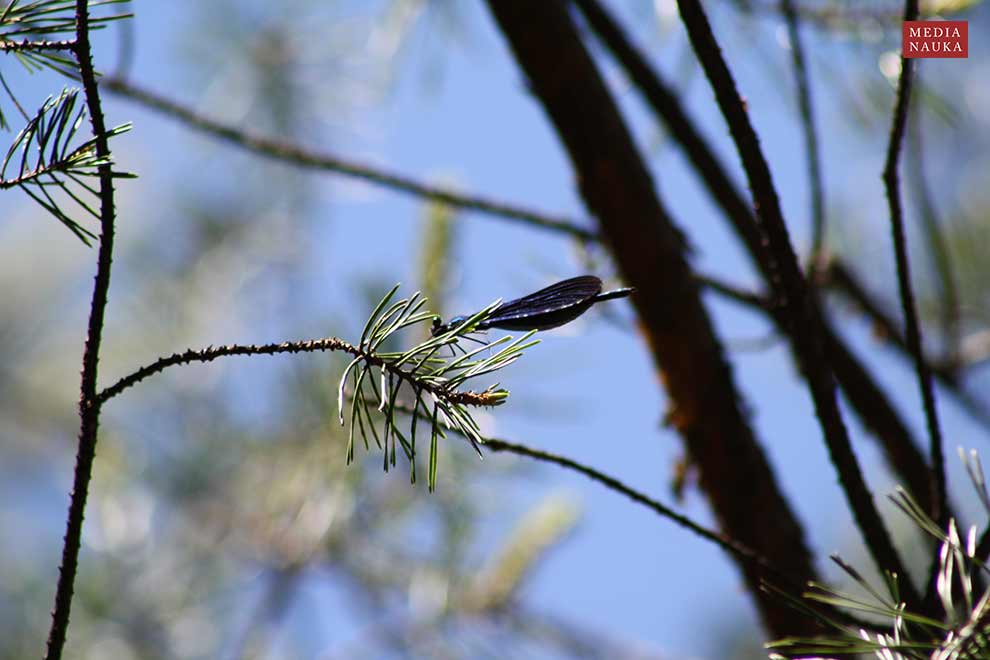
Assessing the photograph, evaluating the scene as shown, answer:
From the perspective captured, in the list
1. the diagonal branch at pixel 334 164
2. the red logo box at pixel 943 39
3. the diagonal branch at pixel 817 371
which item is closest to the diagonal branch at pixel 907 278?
the diagonal branch at pixel 817 371

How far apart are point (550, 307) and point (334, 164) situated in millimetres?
503

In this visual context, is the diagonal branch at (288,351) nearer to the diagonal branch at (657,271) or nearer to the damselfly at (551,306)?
the damselfly at (551,306)

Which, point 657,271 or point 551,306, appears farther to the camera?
point 657,271

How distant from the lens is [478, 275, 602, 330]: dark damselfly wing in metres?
0.32

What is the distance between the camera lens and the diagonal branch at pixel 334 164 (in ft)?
2.52

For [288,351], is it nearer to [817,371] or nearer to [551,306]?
[551,306]

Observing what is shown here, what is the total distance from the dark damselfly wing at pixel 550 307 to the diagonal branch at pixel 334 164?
43cm

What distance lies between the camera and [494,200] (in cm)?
83

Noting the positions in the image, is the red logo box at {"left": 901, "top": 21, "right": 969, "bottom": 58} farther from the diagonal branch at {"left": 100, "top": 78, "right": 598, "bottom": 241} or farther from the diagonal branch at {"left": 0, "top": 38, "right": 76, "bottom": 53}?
the diagonal branch at {"left": 0, "top": 38, "right": 76, "bottom": 53}

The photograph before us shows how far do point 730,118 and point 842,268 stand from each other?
653mm

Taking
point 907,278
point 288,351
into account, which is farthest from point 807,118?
point 288,351

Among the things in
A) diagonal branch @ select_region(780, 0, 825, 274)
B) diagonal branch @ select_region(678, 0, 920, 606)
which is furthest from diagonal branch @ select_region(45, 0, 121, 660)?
diagonal branch @ select_region(780, 0, 825, 274)

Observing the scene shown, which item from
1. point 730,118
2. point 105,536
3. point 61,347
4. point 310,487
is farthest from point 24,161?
point 61,347

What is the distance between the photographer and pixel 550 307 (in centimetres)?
32
